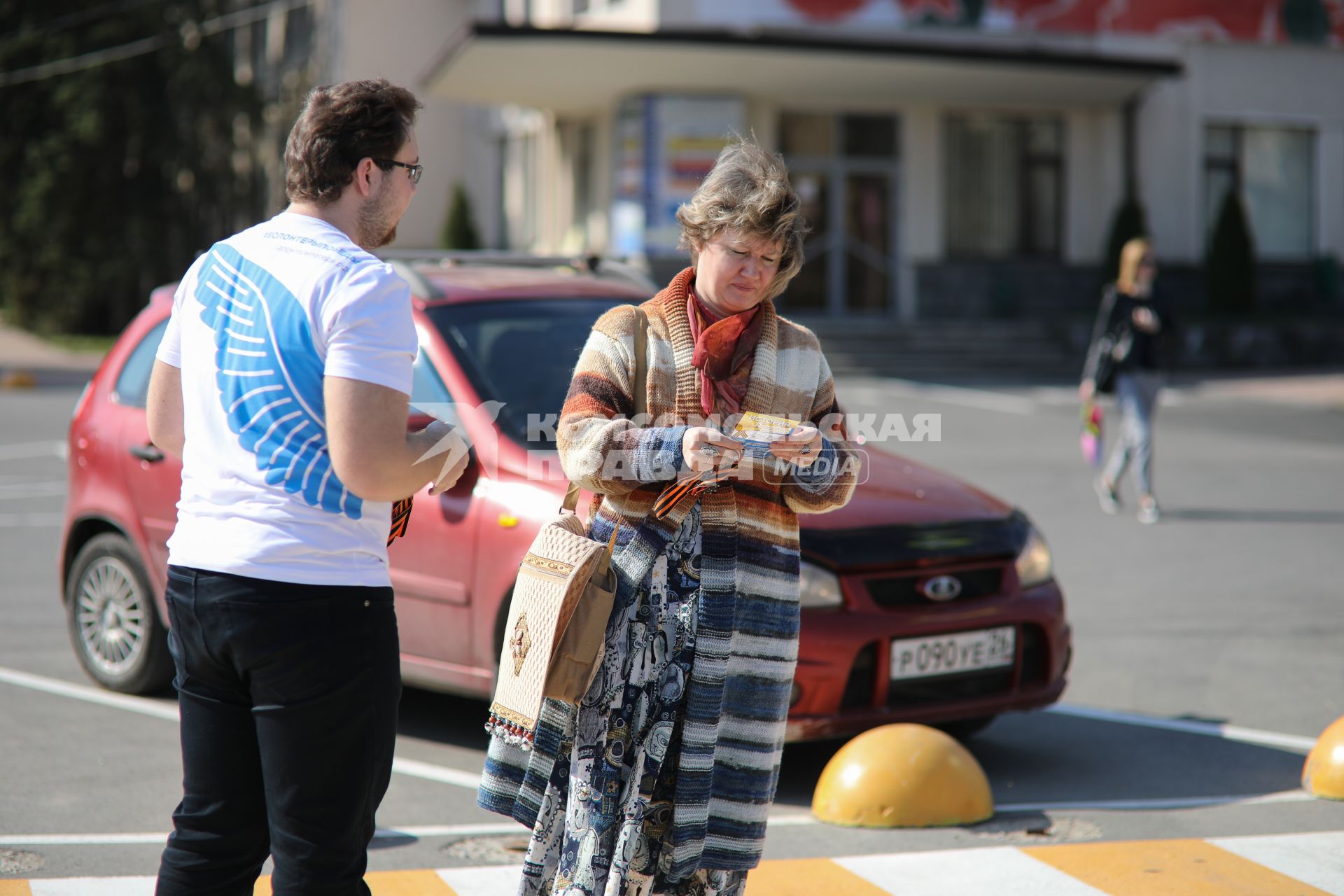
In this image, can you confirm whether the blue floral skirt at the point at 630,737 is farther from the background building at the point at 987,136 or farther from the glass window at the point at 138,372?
the background building at the point at 987,136

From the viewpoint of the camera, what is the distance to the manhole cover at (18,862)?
4191mm

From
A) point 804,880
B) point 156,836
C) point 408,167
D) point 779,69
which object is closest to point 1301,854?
point 804,880

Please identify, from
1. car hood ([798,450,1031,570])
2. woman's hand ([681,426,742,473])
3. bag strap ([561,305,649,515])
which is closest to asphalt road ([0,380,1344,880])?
car hood ([798,450,1031,570])

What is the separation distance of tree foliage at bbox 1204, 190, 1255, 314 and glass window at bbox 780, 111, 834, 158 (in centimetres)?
727

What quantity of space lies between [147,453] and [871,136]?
23165 mm

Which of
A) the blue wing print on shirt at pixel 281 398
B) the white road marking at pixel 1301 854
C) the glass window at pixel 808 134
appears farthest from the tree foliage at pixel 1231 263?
the blue wing print on shirt at pixel 281 398

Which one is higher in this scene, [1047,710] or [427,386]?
[427,386]

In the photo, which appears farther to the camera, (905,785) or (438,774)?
(438,774)

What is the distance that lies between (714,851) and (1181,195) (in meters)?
27.4

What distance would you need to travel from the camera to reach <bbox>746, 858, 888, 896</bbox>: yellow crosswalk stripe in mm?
4164

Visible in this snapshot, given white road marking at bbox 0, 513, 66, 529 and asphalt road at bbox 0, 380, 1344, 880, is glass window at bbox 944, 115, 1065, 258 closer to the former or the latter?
asphalt road at bbox 0, 380, 1344, 880

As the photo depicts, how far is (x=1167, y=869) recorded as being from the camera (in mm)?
4328

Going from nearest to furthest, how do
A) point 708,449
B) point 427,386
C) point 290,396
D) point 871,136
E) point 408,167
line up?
1. point 290,396
2. point 408,167
3. point 708,449
4. point 427,386
5. point 871,136

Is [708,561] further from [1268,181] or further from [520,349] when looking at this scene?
[1268,181]
